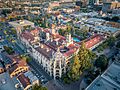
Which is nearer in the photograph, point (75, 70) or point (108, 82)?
point (108, 82)

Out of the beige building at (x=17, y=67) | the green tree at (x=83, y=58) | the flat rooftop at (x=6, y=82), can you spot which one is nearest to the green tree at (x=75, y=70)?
the green tree at (x=83, y=58)

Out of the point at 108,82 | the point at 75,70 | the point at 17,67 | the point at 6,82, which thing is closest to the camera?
the point at 108,82

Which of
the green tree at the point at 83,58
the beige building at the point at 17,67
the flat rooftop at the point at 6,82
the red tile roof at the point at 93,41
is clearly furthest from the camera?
the red tile roof at the point at 93,41

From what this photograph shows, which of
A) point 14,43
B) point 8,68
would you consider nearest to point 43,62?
point 8,68

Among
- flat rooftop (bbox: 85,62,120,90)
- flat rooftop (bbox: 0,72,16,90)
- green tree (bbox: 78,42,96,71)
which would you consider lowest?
flat rooftop (bbox: 0,72,16,90)

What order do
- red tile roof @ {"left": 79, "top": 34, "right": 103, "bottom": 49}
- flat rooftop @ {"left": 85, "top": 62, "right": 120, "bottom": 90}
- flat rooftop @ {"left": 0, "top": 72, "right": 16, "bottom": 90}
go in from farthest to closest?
red tile roof @ {"left": 79, "top": 34, "right": 103, "bottom": 49}, flat rooftop @ {"left": 0, "top": 72, "right": 16, "bottom": 90}, flat rooftop @ {"left": 85, "top": 62, "right": 120, "bottom": 90}

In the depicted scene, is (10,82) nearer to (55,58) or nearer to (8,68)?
(8,68)

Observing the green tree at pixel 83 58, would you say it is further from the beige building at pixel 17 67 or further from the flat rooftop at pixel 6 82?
the flat rooftop at pixel 6 82

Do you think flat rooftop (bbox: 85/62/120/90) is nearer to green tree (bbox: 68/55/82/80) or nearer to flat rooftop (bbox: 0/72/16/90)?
green tree (bbox: 68/55/82/80)

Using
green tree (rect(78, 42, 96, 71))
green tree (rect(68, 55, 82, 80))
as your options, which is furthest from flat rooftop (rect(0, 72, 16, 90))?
green tree (rect(78, 42, 96, 71))

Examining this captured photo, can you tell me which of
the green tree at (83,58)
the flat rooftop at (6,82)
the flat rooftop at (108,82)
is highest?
the green tree at (83,58)

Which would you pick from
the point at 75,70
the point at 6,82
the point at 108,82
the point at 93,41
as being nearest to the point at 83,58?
the point at 75,70

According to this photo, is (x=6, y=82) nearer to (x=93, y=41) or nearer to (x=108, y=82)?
(x=108, y=82)
